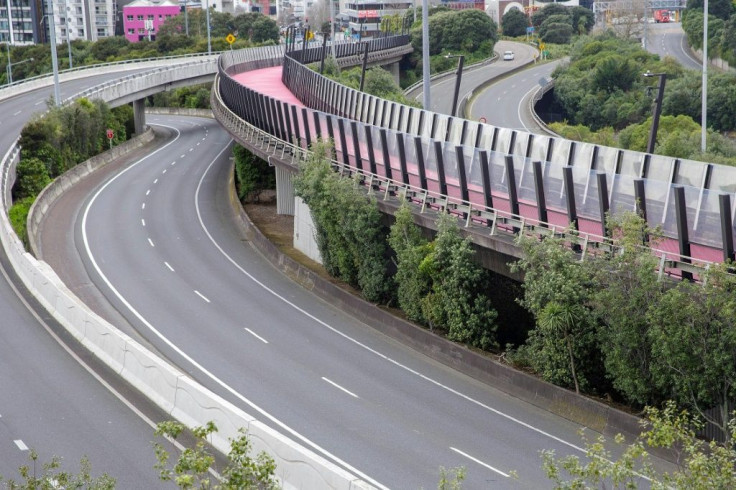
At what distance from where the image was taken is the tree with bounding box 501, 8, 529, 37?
174375mm

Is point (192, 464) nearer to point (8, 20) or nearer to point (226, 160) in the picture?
point (226, 160)

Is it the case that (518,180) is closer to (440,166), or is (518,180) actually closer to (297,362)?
(440,166)

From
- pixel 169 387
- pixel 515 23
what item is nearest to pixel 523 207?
pixel 169 387

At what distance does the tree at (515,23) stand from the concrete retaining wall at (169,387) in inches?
5581

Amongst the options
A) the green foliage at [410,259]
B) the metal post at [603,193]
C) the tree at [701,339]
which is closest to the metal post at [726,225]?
the tree at [701,339]

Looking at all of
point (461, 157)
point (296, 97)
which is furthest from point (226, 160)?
point (461, 157)

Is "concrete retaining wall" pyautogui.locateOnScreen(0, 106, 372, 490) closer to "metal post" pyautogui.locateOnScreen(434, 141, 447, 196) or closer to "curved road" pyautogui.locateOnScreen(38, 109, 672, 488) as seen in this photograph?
"curved road" pyautogui.locateOnScreen(38, 109, 672, 488)

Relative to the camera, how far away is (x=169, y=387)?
25500 millimetres

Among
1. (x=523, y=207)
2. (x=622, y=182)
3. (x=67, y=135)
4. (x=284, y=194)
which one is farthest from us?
(x=67, y=135)

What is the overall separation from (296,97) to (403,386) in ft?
135

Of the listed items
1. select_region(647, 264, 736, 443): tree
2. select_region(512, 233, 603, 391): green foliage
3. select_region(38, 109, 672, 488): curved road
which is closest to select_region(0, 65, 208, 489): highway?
select_region(38, 109, 672, 488): curved road

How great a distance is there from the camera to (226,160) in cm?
7144

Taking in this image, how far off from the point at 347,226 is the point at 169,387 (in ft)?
44.5

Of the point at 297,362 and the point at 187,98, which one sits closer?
the point at 297,362
